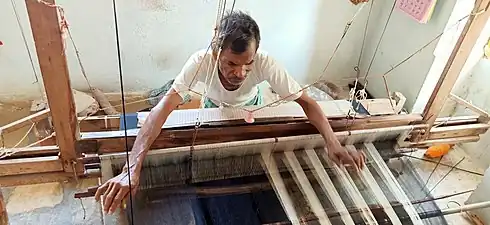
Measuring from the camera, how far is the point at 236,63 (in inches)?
55.4

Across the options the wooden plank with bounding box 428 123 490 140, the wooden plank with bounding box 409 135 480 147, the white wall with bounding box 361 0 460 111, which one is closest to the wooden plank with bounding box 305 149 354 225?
the wooden plank with bounding box 409 135 480 147

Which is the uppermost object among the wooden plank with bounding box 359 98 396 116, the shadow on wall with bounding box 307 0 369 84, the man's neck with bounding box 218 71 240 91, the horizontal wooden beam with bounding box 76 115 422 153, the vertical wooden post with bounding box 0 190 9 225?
the shadow on wall with bounding box 307 0 369 84

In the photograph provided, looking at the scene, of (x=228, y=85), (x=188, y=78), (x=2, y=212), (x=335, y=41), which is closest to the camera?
(x=2, y=212)

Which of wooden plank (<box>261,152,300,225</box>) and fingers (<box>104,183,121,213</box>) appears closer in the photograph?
fingers (<box>104,183,121,213</box>)

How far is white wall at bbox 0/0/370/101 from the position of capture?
2184mm

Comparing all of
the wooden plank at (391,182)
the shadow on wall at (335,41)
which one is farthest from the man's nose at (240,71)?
the shadow on wall at (335,41)

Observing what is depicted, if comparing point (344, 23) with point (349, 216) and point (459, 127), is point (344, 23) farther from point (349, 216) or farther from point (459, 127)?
point (349, 216)

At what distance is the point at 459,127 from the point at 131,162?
4.57 ft

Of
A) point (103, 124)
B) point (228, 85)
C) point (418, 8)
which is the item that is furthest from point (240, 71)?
point (418, 8)

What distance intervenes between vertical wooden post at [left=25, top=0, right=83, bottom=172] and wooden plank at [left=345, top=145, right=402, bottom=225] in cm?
96

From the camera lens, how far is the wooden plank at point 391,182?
1.52 metres

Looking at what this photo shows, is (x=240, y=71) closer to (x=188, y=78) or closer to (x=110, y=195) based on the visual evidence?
(x=188, y=78)

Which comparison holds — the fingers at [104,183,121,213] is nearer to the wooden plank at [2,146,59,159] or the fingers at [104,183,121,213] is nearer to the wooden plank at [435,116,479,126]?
the wooden plank at [2,146,59,159]

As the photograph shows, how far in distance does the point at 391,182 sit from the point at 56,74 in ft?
3.78
